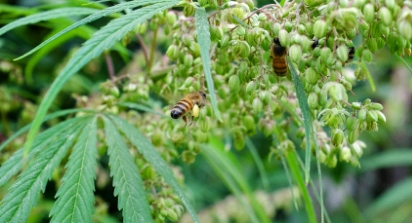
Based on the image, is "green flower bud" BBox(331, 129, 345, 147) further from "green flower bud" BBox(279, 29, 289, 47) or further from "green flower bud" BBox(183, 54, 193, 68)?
"green flower bud" BBox(183, 54, 193, 68)

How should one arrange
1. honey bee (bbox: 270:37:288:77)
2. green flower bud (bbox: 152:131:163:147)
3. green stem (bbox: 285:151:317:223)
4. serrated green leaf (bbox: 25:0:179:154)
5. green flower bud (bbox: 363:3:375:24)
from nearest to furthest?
serrated green leaf (bbox: 25:0:179:154), green flower bud (bbox: 363:3:375:24), honey bee (bbox: 270:37:288:77), green stem (bbox: 285:151:317:223), green flower bud (bbox: 152:131:163:147)

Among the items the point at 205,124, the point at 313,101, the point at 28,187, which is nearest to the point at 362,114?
the point at 313,101

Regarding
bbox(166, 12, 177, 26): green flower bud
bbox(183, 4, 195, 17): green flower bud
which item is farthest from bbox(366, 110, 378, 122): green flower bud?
bbox(166, 12, 177, 26): green flower bud

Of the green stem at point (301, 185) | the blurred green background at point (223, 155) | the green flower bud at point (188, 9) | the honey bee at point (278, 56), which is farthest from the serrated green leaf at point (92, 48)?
the blurred green background at point (223, 155)

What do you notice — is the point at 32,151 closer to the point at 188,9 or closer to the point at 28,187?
the point at 28,187

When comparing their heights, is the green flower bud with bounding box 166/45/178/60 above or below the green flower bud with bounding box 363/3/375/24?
above

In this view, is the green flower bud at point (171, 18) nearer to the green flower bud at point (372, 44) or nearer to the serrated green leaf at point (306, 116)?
the serrated green leaf at point (306, 116)

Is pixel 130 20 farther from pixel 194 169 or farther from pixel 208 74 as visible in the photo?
pixel 194 169
